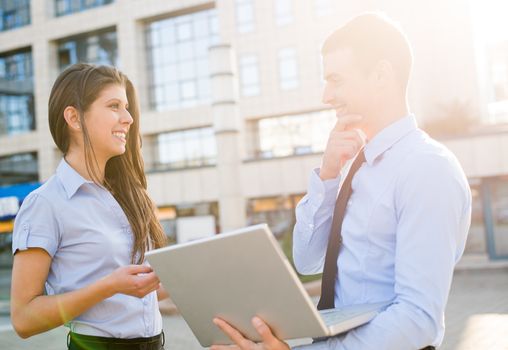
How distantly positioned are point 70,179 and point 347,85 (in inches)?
47.2

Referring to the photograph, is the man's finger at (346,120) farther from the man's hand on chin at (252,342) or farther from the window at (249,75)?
the window at (249,75)

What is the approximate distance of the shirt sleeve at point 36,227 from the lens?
7.39ft

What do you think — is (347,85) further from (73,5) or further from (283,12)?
(73,5)

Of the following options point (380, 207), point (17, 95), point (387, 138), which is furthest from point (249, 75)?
point (380, 207)

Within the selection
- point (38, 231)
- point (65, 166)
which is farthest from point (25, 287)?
point (65, 166)

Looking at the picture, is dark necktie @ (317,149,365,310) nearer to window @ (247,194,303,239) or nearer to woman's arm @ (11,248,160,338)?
woman's arm @ (11,248,160,338)

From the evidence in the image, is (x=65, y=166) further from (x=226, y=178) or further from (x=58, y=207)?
(x=226, y=178)

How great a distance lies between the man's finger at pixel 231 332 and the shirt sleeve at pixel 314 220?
61 centimetres

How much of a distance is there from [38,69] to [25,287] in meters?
35.0

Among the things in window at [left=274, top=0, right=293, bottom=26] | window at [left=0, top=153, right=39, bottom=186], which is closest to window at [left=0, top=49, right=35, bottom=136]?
window at [left=0, top=153, right=39, bottom=186]

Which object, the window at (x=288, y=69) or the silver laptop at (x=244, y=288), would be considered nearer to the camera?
the silver laptop at (x=244, y=288)

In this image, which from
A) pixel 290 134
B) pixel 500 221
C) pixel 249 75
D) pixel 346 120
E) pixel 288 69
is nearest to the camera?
pixel 346 120

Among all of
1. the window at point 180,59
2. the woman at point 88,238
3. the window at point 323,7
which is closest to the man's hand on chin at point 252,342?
the woman at point 88,238

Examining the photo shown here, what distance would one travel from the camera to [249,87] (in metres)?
29.5
